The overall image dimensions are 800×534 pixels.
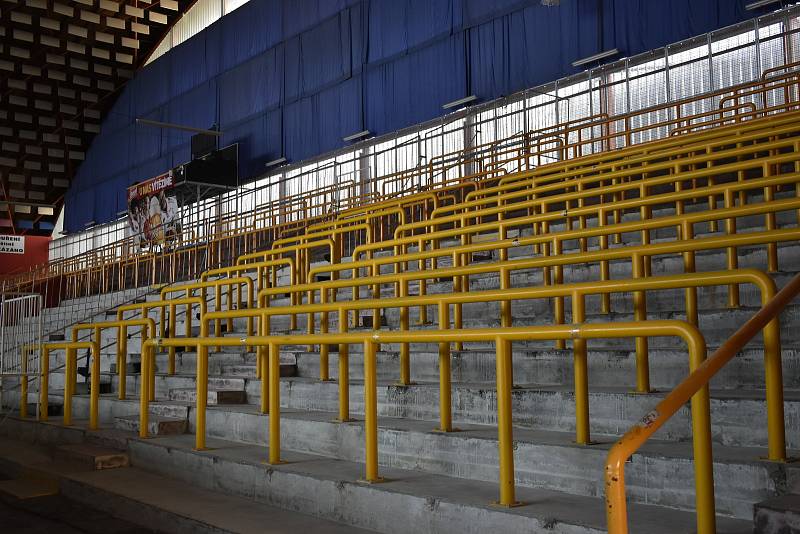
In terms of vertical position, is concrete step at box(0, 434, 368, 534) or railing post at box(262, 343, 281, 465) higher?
railing post at box(262, 343, 281, 465)

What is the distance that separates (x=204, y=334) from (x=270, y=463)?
2.06 meters

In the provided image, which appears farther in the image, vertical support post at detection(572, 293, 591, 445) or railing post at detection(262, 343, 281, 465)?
railing post at detection(262, 343, 281, 465)

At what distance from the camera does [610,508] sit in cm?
195

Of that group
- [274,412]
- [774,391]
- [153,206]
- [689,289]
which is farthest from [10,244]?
[774,391]

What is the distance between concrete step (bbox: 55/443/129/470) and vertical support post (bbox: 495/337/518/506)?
349 centimetres

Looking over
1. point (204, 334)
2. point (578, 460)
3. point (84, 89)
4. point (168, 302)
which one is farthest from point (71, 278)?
point (578, 460)

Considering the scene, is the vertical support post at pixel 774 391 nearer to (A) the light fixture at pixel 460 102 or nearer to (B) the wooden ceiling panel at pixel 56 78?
(A) the light fixture at pixel 460 102

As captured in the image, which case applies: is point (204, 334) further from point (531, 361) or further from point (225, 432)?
point (531, 361)

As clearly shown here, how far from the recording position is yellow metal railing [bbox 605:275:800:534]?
1954 mm

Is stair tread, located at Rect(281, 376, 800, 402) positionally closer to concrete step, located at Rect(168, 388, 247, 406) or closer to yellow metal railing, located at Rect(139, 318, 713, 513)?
yellow metal railing, located at Rect(139, 318, 713, 513)

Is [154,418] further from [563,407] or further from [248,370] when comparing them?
[563,407]

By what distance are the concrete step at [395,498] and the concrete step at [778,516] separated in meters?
A: 0.19

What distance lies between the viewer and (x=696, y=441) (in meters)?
2.43

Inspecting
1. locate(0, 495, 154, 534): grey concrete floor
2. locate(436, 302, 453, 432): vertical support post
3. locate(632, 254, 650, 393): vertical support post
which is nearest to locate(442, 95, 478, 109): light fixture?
locate(0, 495, 154, 534): grey concrete floor
